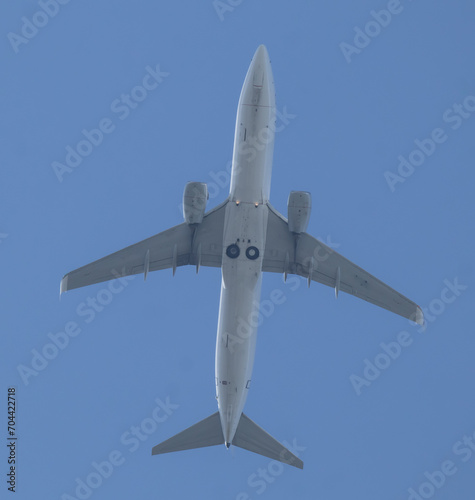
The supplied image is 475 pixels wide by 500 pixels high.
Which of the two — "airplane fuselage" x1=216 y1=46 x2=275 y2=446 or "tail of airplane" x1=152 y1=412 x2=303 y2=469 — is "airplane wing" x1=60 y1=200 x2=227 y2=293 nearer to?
"airplane fuselage" x1=216 y1=46 x2=275 y2=446

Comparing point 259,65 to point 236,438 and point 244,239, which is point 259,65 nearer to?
point 244,239

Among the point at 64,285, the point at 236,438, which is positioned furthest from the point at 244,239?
the point at 236,438

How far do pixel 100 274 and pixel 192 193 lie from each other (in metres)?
8.61

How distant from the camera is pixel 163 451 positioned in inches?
2119

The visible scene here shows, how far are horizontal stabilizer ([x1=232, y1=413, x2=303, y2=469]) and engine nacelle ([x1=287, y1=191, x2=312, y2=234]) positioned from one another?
12.9 metres

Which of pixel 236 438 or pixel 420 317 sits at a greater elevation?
pixel 420 317

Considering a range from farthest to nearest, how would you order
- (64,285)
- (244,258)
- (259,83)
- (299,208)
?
1. (64,285)
2. (299,208)
3. (244,258)
4. (259,83)

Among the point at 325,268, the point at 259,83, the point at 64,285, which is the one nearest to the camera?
the point at 259,83

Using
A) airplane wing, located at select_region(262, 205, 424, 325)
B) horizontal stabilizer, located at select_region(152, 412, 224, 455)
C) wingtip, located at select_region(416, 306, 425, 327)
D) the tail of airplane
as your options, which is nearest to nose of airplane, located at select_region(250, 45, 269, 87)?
airplane wing, located at select_region(262, 205, 424, 325)

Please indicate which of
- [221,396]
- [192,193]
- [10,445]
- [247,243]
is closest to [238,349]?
[221,396]

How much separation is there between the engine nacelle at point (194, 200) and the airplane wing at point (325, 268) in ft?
15.8

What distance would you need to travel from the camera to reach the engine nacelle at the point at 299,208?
5181cm

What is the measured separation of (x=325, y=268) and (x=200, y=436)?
13.4 meters

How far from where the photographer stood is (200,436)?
178 ft
